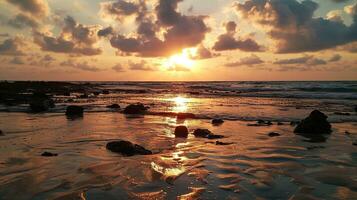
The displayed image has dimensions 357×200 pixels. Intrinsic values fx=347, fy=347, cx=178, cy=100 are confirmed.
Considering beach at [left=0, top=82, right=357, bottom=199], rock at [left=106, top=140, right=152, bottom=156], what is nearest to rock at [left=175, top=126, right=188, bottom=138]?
beach at [left=0, top=82, right=357, bottom=199]

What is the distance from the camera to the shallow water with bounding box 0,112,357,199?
7590mm

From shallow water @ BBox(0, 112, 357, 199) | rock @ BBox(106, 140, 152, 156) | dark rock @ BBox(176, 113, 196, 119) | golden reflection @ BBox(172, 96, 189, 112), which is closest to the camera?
shallow water @ BBox(0, 112, 357, 199)

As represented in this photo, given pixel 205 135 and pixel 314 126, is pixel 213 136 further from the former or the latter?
pixel 314 126

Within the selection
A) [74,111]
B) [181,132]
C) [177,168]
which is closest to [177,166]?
[177,168]

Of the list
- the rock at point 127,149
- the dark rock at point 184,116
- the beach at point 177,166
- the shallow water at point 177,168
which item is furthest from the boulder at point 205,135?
the dark rock at point 184,116

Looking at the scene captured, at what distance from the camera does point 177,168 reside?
379 inches

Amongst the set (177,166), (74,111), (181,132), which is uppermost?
(74,111)

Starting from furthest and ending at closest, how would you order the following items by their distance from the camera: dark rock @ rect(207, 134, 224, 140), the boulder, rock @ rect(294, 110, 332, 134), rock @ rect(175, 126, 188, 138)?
rock @ rect(294, 110, 332, 134)
rock @ rect(175, 126, 188, 138)
the boulder
dark rock @ rect(207, 134, 224, 140)

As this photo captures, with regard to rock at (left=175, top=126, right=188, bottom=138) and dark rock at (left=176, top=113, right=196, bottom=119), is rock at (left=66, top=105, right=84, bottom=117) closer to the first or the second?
dark rock at (left=176, top=113, right=196, bottom=119)

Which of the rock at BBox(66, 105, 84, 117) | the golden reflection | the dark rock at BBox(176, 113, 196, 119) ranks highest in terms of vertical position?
the rock at BBox(66, 105, 84, 117)

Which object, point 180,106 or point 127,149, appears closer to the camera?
point 127,149

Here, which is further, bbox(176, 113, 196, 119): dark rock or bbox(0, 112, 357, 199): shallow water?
A: bbox(176, 113, 196, 119): dark rock

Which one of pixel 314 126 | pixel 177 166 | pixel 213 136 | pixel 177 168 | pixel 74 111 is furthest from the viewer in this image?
pixel 74 111

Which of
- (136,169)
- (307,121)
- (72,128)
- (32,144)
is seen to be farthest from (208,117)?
(136,169)
